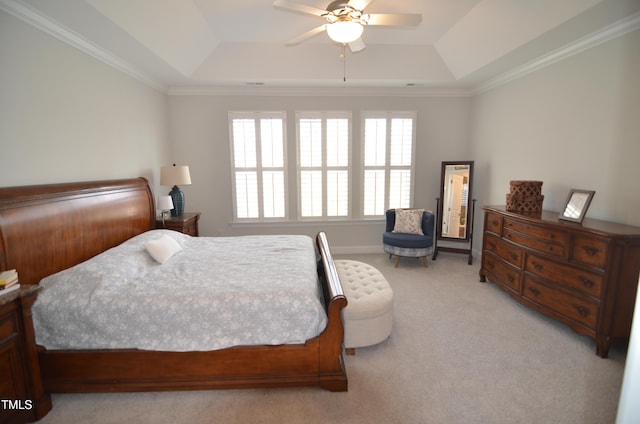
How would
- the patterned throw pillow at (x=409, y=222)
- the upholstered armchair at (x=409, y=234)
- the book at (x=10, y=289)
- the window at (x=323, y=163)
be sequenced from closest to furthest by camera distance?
the book at (x=10, y=289) → the upholstered armchair at (x=409, y=234) → the patterned throw pillow at (x=409, y=222) → the window at (x=323, y=163)

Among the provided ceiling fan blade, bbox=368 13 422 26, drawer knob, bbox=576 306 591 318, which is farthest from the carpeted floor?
ceiling fan blade, bbox=368 13 422 26

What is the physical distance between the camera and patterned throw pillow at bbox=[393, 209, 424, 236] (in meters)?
4.73

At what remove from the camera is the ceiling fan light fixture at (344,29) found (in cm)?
238

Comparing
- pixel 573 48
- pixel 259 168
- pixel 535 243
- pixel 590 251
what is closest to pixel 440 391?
pixel 590 251

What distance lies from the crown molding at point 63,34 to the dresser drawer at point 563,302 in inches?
195

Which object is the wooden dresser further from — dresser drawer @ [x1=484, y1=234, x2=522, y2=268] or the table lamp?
the table lamp

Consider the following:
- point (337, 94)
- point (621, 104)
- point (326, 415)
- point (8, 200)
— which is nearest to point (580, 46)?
point (621, 104)

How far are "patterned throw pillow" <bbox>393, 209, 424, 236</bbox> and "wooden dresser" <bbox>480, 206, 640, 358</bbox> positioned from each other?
4.19 ft

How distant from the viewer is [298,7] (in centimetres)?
236

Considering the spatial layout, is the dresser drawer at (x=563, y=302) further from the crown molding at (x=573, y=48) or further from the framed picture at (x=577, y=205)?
the crown molding at (x=573, y=48)

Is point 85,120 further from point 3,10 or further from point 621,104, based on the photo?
point 621,104

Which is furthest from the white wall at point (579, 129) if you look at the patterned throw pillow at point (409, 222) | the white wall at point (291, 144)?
the patterned throw pillow at point (409, 222)

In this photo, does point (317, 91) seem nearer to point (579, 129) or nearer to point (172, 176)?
point (172, 176)

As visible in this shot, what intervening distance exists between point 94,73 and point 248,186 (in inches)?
98.4
